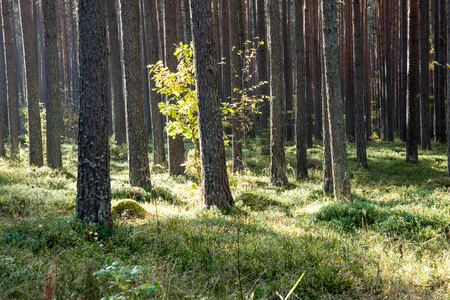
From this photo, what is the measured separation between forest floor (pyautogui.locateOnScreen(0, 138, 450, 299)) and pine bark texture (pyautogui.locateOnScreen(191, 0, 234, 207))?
0.61m

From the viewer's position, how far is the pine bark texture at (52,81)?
11492mm

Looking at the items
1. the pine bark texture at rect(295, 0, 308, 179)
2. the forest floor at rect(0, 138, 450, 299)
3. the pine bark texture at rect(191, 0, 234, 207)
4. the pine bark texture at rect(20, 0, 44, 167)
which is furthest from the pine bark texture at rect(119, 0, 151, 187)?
the pine bark texture at rect(295, 0, 308, 179)

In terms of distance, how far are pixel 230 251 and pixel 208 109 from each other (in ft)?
11.7

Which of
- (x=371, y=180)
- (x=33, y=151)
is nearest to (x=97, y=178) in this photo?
(x=33, y=151)

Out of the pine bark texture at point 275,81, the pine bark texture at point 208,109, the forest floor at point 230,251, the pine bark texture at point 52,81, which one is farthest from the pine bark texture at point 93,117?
the pine bark texture at point 52,81

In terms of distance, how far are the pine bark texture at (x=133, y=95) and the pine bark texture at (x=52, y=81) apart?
405cm

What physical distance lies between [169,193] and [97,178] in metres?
4.12

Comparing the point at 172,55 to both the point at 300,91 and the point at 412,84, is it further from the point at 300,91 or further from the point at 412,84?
the point at 412,84

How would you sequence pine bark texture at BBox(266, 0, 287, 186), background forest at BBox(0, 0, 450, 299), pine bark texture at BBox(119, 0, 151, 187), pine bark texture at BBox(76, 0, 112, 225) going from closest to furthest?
background forest at BBox(0, 0, 450, 299), pine bark texture at BBox(76, 0, 112, 225), pine bark texture at BBox(119, 0, 151, 187), pine bark texture at BBox(266, 0, 287, 186)

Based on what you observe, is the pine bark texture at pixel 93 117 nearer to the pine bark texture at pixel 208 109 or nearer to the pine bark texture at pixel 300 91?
the pine bark texture at pixel 208 109

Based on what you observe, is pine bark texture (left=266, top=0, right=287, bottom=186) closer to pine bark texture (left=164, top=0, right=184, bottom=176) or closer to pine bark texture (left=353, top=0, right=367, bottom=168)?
pine bark texture (left=164, top=0, right=184, bottom=176)

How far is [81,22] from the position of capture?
16.9 ft

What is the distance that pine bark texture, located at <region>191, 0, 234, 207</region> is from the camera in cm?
693

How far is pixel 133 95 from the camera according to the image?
31.7 ft
